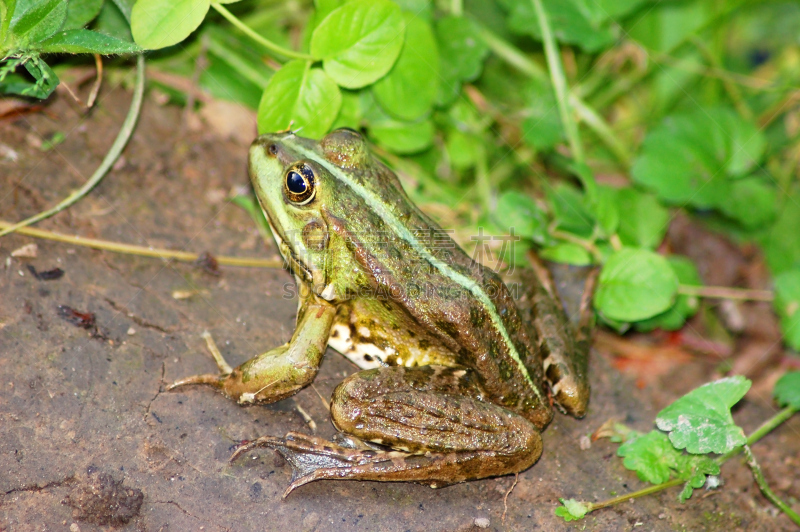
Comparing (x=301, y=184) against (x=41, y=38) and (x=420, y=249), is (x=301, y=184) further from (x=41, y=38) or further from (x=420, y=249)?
(x=41, y=38)

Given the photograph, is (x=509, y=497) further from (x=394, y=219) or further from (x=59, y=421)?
(x=59, y=421)

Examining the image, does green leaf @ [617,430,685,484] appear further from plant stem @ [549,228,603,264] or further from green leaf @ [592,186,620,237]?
green leaf @ [592,186,620,237]

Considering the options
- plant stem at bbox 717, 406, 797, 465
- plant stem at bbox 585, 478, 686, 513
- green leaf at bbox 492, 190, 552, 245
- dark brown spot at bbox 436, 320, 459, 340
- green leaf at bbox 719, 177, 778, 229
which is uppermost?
dark brown spot at bbox 436, 320, 459, 340

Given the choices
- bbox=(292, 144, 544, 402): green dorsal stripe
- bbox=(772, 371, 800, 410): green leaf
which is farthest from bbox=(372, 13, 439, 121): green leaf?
bbox=(772, 371, 800, 410): green leaf

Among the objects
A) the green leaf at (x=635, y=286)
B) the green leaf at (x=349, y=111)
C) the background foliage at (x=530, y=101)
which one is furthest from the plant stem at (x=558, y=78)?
the green leaf at (x=349, y=111)

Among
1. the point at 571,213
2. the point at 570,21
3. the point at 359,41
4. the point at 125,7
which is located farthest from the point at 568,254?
the point at 125,7

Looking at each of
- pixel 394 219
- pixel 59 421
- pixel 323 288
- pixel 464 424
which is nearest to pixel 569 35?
pixel 394 219

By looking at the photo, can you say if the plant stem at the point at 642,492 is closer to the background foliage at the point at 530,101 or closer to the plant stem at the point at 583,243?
the background foliage at the point at 530,101
